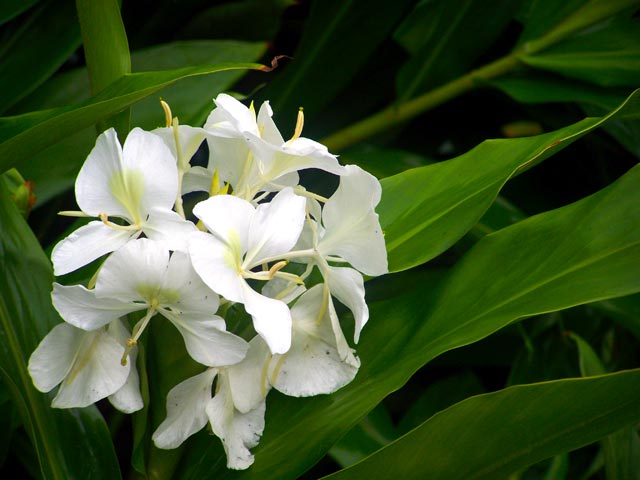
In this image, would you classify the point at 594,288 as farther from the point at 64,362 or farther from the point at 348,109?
the point at 348,109

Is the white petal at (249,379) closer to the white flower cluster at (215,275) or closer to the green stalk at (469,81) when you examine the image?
the white flower cluster at (215,275)

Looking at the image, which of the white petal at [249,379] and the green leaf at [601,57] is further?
the green leaf at [601,57]

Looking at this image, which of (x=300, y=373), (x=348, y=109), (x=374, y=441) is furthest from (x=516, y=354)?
(x=300, y=373)

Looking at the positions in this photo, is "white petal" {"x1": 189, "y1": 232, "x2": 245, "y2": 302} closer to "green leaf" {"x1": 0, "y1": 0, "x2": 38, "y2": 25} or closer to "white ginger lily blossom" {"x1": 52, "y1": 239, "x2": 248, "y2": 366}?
"white ginger lily blossom" {"x1": 52, "y1": 239, "x2": 248, "y2": 366}

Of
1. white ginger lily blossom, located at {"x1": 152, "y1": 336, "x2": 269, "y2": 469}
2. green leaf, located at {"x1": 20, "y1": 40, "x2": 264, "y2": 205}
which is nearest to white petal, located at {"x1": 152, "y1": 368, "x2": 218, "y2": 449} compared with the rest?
white ginger lily blossom, located at {"x1": 152, "y1": 336, "x2": 269, "y2": 469}

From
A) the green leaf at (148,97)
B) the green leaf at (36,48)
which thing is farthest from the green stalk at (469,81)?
the green leaf at (36,48)
